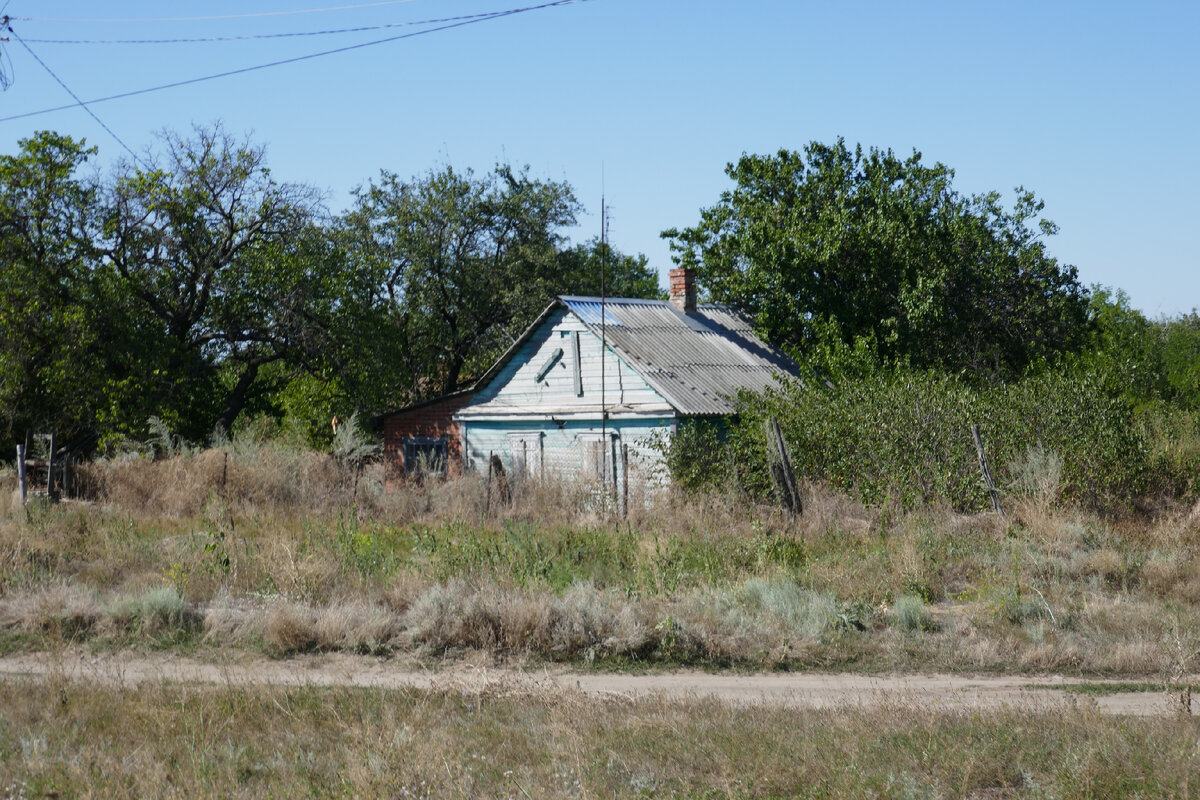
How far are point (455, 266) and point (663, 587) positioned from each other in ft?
78.4

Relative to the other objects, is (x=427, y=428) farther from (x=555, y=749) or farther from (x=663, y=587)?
(x=555, y=749)

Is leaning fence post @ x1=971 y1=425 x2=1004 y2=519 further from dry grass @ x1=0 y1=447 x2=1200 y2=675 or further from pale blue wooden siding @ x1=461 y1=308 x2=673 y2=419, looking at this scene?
pale blue wooden siding @ x1=461 y1=308 x2=673 y2=419

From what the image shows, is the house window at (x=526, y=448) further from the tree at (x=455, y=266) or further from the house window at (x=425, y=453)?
the tree at (x=455, y=266)

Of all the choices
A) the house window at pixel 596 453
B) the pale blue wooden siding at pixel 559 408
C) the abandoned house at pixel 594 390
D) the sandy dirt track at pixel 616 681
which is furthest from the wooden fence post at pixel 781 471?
the sandy dirt track at pixel 616 681

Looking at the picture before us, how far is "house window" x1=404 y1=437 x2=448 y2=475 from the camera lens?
2494 centimetres

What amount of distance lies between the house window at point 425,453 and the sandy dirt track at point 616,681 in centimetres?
1567

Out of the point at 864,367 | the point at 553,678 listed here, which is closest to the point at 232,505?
the point at 553,678

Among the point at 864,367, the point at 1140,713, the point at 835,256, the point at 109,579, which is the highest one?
the point at 835,256

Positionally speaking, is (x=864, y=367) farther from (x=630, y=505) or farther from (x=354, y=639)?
(x=354, y=639)

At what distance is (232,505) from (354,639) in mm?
8702

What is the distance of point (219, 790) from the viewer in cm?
561

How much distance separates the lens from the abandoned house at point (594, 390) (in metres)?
20.7

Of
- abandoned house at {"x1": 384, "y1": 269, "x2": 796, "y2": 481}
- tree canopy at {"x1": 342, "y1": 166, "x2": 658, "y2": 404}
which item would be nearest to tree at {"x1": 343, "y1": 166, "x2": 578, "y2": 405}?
tree canopy at {"x1": 342, "y1": 166, "x2": 658, "y2": 404}

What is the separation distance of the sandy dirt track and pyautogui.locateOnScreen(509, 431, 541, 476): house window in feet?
46.4
